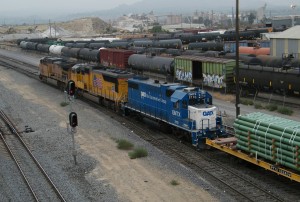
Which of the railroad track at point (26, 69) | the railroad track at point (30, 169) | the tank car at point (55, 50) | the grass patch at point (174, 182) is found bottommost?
the railroad track at point (30, 169)

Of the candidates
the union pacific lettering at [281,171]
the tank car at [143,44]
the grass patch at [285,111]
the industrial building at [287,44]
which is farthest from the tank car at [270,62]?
the tank car at [143,44]

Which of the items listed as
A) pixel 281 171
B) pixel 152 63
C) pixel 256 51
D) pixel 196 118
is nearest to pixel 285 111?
pixel 196 118

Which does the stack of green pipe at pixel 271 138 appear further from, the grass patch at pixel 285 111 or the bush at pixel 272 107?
the bush at pixel 272 107

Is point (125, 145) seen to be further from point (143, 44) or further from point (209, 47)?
point (143, 44)

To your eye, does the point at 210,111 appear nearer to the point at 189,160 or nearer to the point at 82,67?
the point at 189,160

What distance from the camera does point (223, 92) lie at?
140 ft

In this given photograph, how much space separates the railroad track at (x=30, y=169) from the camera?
724 inches

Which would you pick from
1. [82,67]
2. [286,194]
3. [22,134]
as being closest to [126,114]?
[22,134]

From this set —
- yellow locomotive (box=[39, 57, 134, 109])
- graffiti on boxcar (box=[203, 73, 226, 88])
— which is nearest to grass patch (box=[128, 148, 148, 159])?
yellow locomotive (box=[39, 57, 134, 109])

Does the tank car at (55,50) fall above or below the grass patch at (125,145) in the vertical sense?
above

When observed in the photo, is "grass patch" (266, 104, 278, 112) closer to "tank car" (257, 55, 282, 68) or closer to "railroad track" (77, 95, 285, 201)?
"tank car" (257, 55, 282, 68)

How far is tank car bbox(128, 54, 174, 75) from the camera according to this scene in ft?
165

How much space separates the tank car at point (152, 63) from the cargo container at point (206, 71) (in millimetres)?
2063

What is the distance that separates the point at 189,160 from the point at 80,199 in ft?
21.6
